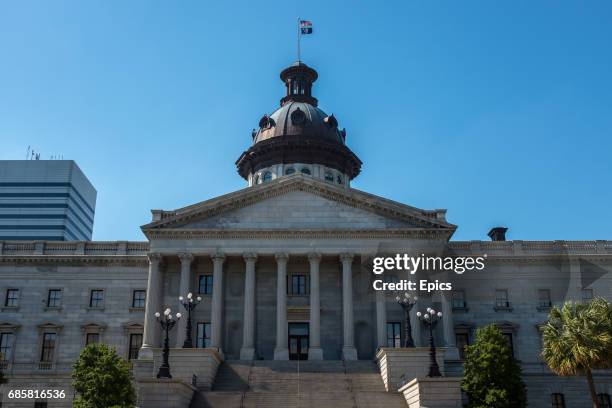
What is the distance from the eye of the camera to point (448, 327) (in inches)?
2063

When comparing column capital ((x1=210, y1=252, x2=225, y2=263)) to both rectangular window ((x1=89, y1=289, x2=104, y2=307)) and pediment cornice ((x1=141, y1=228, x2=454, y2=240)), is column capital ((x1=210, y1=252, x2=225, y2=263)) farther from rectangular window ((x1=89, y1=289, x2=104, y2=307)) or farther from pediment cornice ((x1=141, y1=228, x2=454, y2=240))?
rectangular window ((x1=89, y1=289, x2=104, y2=307))

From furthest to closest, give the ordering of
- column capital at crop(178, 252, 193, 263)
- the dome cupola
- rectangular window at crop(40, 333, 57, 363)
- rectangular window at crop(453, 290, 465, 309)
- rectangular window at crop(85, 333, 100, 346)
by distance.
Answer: the dome cupola
rectangular window at crop(453, 290, 465, 309)
rectangular window at crop(85, 333, 100, 346)
rectangular window at crop(40, 333, 57, 363)
column capital at crop(178, 252, 193, 263)

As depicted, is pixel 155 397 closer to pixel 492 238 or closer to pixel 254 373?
pixel 254 373

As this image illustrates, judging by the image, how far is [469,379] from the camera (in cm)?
4184

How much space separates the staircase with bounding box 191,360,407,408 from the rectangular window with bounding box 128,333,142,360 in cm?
1078

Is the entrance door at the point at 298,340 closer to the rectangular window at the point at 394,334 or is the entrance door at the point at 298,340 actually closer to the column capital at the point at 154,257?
the rectangular window at the point at 394,334

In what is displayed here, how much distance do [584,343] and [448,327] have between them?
15.1 m

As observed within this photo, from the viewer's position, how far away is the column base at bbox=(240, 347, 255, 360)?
167ft

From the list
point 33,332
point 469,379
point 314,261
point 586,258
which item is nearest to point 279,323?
point 314,261

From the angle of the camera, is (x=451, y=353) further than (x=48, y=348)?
A: No

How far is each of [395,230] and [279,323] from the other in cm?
1110

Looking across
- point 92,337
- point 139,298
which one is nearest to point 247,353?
point 139,298

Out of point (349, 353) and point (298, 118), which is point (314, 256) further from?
point (298, 118)

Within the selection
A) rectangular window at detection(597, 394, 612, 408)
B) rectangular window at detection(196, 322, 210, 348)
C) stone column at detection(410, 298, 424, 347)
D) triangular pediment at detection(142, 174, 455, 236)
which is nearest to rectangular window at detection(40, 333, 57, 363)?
rectangular window at detection(196, 322, 210, 348)
